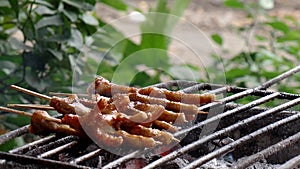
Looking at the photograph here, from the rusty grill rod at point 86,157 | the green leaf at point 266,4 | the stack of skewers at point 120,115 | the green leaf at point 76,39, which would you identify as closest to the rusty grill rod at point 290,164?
the stack of skewers at point 120,115

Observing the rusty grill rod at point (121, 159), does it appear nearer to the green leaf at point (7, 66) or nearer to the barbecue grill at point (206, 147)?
the barbecue grill at point (206, 147)

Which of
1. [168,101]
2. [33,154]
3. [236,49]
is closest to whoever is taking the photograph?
[33,154]

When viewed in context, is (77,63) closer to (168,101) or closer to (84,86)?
(84,86)

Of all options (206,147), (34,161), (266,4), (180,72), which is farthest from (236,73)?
(34,161)

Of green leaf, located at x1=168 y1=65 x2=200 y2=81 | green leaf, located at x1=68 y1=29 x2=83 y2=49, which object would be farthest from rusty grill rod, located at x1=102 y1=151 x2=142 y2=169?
green leaf, located at x1=168 y1=65 x2=200 y2=81

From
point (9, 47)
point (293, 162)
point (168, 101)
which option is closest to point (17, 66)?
point (9, 47)

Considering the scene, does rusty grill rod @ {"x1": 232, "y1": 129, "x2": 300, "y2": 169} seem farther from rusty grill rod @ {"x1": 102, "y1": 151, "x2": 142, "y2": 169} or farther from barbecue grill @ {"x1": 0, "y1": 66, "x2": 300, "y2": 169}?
rusty grill rod @ {"x1": 102, "y1": 151, "x2": 142, "y2": 169}

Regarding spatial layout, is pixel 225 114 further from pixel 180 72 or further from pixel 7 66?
pixel 180 72
